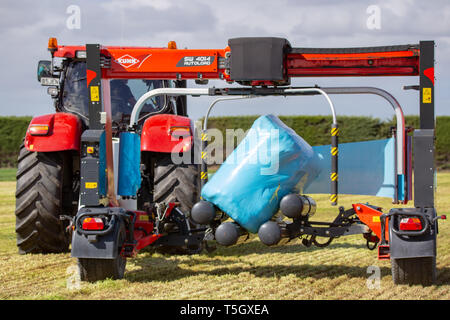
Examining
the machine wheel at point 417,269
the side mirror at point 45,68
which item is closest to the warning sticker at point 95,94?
the side mirror at point 45,68

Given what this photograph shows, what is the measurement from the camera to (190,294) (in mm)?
5516

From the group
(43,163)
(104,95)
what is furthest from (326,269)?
(43,163)

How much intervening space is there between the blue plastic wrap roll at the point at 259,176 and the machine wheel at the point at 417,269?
1.17 meters

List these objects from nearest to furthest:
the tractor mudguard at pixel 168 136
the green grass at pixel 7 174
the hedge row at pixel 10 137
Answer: the tractor mudguard at pixel 168 136 < the green grass at pixel 7 174 < the hedge row at pixel 10 137

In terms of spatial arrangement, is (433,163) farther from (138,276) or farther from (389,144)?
(138,276)

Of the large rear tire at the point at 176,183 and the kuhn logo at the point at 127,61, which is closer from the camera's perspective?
the kuhn logo at the point at 127,61

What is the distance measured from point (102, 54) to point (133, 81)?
217cm

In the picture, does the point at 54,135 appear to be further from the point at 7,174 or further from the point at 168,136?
the point at 7,174

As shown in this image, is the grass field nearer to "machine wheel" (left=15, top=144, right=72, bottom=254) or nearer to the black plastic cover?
"machine wheel" (left=15, top=144, right=72, bottom=254)

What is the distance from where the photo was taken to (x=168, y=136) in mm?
7523

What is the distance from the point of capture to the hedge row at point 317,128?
87.8ft

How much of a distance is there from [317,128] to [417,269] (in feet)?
69.7

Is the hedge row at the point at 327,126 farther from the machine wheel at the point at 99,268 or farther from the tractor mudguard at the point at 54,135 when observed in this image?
the machine wheel at the point at 99,268

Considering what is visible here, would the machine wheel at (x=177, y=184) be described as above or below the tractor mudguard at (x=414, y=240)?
above
